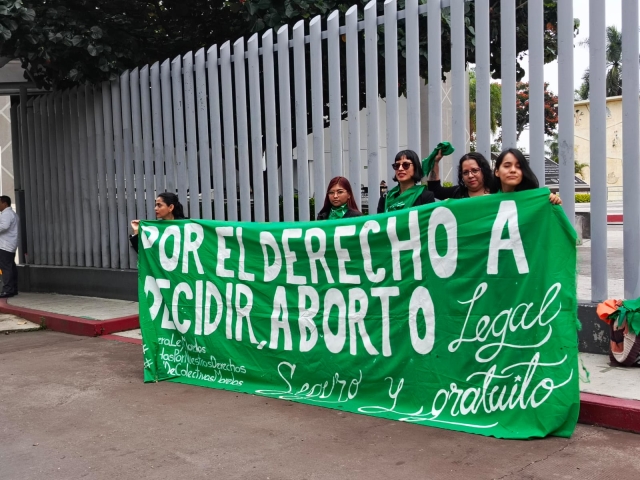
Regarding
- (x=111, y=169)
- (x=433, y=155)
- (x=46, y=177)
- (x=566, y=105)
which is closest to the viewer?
(x=433, y=155)

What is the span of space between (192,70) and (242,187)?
67.6 inches

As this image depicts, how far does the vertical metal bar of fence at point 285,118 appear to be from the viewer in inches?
316

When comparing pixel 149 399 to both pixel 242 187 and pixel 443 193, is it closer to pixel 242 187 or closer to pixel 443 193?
pixel 443 193

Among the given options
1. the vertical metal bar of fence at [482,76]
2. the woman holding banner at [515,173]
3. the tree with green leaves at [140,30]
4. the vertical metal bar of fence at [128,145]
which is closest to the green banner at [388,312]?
the woman holding banner at [515,173]

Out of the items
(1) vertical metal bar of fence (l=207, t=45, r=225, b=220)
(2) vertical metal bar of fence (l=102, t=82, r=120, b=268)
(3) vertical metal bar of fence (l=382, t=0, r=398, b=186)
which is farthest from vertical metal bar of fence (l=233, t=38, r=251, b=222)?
(2) vertical metal bar of fence (l=102, t=82, r=120, b=268)

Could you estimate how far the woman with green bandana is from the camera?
232 inches

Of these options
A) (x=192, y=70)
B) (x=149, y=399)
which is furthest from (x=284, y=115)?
(x=149, y=399)

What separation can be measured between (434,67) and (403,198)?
→ 180 centimetres

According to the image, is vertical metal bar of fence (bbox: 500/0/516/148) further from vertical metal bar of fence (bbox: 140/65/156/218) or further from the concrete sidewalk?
vertical metal bar of fence (bbox: 140/65/156/218)

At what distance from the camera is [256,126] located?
27.8 feet

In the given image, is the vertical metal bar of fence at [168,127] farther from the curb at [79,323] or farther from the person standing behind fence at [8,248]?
the person standing behind fence at [8,248]

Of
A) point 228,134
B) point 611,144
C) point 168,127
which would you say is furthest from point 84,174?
point 611,144

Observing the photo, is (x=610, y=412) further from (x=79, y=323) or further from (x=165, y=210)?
(x=79, y=323)

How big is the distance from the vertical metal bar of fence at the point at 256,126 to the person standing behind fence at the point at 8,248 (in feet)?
16.2
